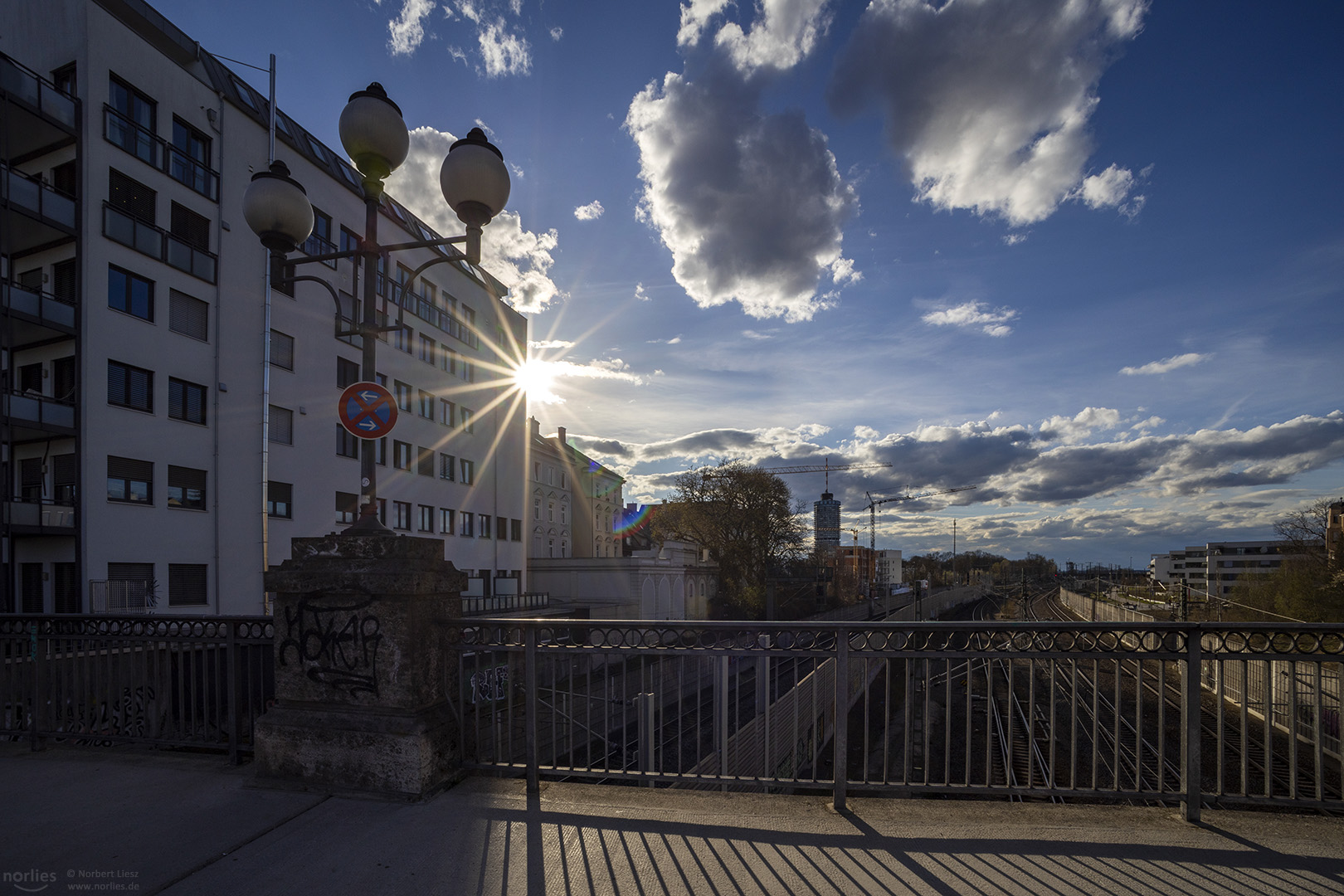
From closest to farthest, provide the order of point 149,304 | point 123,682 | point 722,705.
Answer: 1. point 722,705
2. point 123,682
3. point 149,304

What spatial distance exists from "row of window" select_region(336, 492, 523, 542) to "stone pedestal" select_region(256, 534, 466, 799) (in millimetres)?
20102

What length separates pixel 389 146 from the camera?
4.78m

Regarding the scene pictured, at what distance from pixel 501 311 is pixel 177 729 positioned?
122ft

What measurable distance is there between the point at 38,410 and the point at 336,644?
1742 cm

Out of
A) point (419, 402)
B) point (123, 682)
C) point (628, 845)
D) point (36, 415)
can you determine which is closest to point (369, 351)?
point (123, 682)

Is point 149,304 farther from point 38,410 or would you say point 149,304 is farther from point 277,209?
point 277,209

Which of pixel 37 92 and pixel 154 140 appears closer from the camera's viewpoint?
pixel 37 92

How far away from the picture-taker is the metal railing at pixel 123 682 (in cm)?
502

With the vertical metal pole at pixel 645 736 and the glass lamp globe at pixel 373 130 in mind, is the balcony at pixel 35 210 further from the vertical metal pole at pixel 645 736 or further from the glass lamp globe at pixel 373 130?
the vertical metal pole at pixel 645 736

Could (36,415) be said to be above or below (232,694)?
above

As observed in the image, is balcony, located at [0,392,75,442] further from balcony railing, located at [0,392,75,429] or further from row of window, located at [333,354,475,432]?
row of window, located at [333,354,475,432]

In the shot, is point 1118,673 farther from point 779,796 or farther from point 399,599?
point 399,599

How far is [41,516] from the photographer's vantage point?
51.3 ft

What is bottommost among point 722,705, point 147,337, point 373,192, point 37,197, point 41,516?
point 722,705
